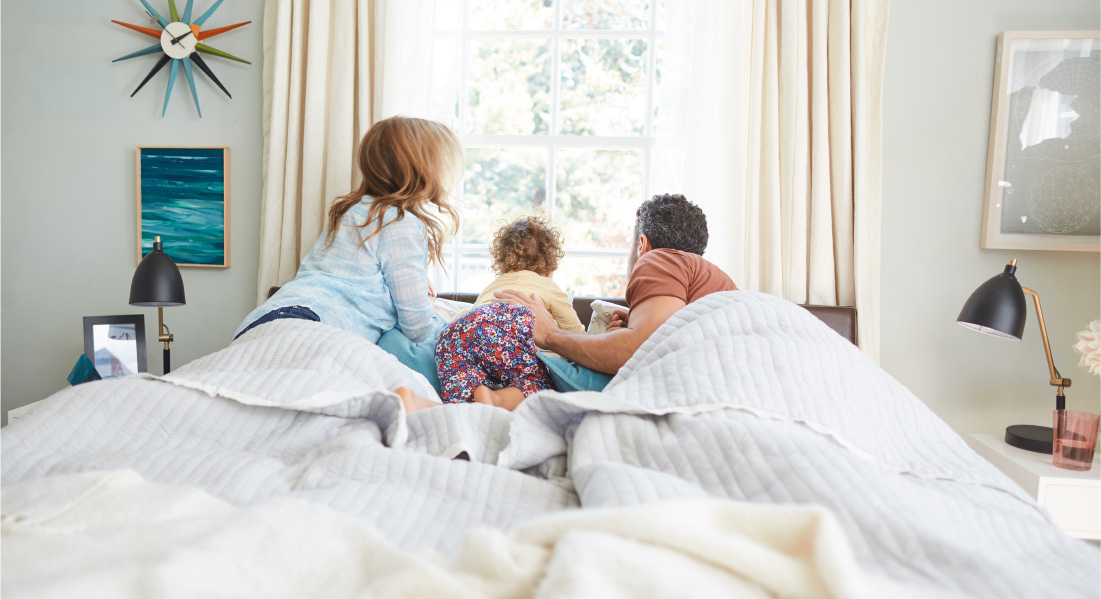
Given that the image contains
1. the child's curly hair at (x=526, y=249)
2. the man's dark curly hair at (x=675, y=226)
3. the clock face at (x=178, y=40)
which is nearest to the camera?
the man's dark curly hair at (x=675, y=226)

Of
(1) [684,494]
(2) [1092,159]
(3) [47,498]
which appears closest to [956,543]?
(1) [684,494]

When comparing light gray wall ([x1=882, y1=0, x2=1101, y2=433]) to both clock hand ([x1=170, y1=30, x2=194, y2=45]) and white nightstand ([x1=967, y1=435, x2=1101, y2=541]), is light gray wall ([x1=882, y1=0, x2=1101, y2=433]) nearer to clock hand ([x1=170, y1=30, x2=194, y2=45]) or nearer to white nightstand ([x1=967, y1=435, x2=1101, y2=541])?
white nightstand ([x1=967, y1=435, x2=1101, y2=541])

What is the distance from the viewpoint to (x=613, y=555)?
465 mm

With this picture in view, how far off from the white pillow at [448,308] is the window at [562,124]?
14.7 inches

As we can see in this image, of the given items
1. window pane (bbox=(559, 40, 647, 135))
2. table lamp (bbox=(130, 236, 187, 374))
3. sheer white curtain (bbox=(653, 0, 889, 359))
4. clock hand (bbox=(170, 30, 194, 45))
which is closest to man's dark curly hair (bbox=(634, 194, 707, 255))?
sheer white curtain (bbox=(653, 0, 889, 359))

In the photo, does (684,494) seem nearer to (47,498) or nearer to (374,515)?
(374,515)

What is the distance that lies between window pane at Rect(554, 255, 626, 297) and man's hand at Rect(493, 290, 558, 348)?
2.94 feet

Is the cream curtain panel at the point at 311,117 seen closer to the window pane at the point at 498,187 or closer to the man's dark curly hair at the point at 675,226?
the window pane at the point at 498,187

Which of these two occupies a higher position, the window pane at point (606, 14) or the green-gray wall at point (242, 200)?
the window pane at point (606, 14)

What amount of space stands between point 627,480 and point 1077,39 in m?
2.63

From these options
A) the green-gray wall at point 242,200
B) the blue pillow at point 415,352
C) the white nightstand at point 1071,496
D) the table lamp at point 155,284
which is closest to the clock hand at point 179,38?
the green-gray wall at point 242,200

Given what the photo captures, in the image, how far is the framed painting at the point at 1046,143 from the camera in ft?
7.25

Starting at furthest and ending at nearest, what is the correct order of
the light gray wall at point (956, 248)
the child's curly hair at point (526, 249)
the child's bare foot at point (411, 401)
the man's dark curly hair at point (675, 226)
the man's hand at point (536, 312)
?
1. the light gray wall at point (956, 248)
2. the child's curly hair at point (526, 249)
3. the man's dark curly hair at point (675, 226)
4. the man's hand at point (536, 312)
5. the child's bare foot at point (411, 401)

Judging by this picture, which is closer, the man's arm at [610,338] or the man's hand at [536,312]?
the man's arm at [610,338]
